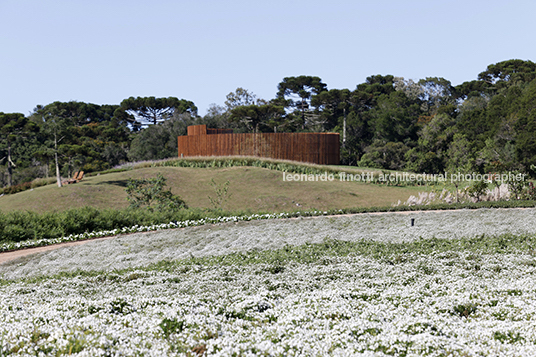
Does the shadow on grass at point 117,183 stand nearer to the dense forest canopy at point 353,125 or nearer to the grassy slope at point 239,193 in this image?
the grassy slope at point 239,193

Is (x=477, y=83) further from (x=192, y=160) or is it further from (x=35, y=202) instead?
(x=35, y=202)

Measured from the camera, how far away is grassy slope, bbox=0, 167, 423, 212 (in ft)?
55.6

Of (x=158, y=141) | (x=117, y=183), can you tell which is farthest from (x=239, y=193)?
(x=158, y=141)

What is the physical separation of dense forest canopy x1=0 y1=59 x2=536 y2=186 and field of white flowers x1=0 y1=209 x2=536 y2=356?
17.5 meters

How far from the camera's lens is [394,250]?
273 inches

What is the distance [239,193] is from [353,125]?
963 inches

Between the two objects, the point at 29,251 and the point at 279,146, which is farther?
the point at 279,146

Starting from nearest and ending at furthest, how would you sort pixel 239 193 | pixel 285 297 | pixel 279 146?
pixel 285 297
pixel 239 193
pixel 279 146

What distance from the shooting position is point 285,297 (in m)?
4.46

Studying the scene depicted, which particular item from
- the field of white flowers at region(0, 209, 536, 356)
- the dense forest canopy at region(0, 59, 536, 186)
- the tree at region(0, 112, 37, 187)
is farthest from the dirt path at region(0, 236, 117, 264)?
the tree at region(0, 112, 37, 187)

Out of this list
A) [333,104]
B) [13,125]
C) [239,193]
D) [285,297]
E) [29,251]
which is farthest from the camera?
[333,104]

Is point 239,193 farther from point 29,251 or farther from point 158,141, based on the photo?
point 158,141

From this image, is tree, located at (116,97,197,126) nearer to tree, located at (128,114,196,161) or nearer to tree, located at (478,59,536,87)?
tree, located at (128,114,196,161)

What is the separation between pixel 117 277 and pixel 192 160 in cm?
2026
